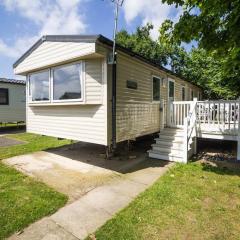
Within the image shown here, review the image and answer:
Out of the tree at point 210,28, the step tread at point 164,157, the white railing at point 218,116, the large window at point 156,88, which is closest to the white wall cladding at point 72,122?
the step tread at point 164,157

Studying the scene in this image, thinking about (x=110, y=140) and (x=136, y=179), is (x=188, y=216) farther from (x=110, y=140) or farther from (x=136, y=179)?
(x=110, y=140)

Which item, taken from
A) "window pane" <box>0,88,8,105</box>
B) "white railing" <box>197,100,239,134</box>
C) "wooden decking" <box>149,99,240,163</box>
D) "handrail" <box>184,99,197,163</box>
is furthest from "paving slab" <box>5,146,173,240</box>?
"window pane" <box>0,88,8,105</box>

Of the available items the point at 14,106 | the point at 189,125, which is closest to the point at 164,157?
the point at 189,125

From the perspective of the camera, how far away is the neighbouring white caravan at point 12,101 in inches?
619

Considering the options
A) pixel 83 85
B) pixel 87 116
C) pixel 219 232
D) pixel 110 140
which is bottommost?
pixel 219 232

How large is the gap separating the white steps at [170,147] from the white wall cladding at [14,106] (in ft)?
40.4

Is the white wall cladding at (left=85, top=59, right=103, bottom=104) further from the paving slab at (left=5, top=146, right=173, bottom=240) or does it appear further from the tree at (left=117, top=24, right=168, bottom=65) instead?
the tree at (left=117, top=24, right=168, bottom=65)

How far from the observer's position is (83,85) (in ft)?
21.3

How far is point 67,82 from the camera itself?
7.04 meters

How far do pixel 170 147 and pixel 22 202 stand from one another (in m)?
5.04

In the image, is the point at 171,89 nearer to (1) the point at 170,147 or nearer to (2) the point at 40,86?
(1) the point at 170,147

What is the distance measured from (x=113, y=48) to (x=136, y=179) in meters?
3.63

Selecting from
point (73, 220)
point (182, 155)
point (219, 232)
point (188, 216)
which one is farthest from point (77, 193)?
point (182, 155)

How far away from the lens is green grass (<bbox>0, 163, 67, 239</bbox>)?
3.63 metres
